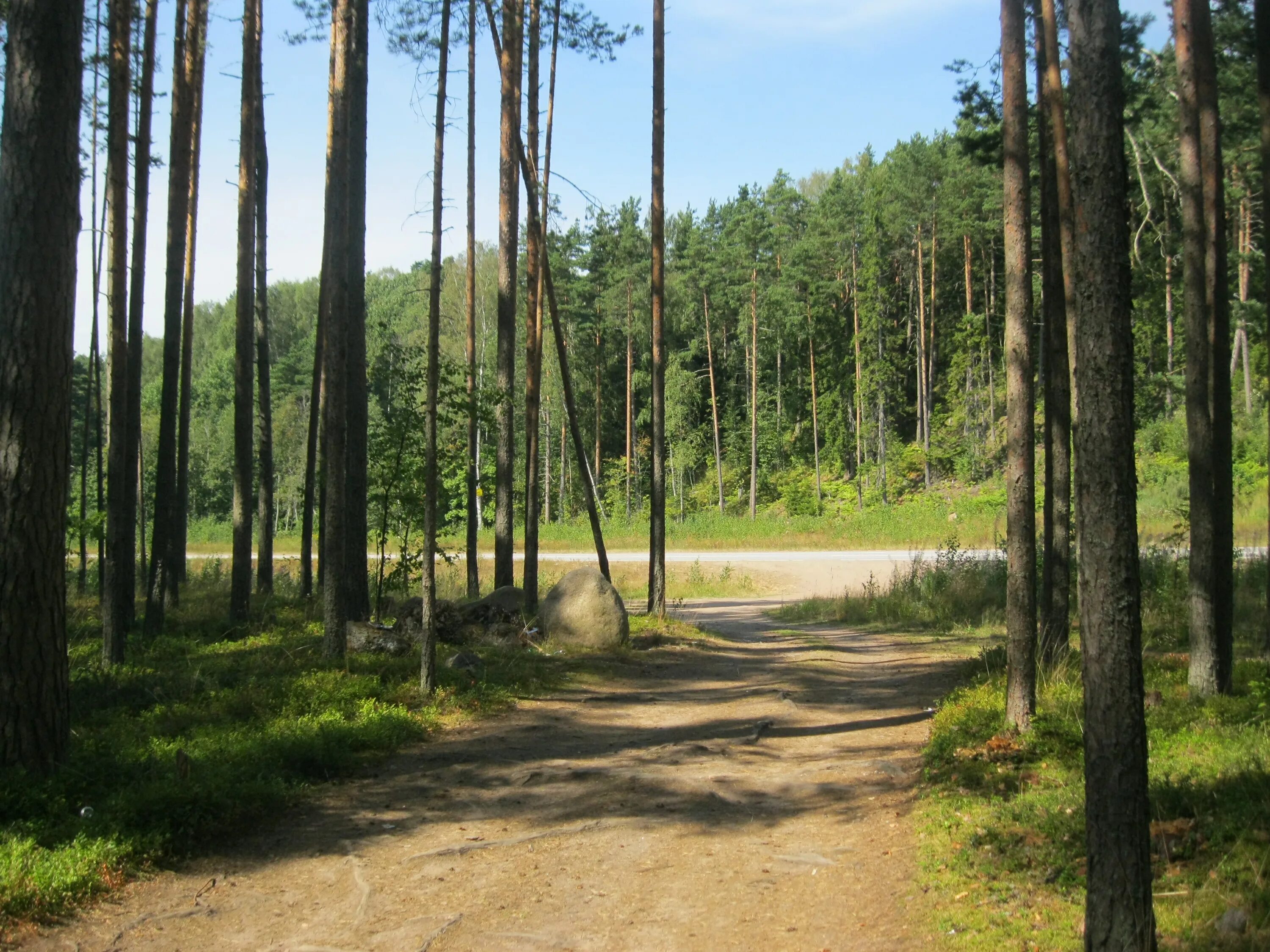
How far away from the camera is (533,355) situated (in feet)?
60.2

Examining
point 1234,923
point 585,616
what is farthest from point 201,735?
point 1234,923

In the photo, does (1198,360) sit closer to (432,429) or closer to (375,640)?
(432,429)

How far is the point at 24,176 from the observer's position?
23.2 feet

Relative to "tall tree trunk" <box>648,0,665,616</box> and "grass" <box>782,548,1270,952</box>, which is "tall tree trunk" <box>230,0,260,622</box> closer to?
"tall tree trunk" <box>648,0,665,616</box>

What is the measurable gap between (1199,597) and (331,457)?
28.1 feet

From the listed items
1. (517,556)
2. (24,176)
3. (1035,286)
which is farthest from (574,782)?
(1035,286)

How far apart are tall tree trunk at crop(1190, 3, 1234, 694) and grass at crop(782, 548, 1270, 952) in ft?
1.03

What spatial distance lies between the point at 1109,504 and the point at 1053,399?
23.1 ft

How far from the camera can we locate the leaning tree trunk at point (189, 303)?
17828mm

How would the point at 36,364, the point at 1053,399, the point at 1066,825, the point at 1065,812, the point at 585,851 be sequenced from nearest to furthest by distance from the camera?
the point at 1066,825 < the point at 1065,812 < the point at 585,851 < the point at 36,364 < the point at 1053,399

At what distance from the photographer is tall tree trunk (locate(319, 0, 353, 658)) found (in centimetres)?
1141

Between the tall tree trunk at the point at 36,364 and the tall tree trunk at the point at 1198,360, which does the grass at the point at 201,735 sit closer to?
the tall tree trunk at the point at 36,364

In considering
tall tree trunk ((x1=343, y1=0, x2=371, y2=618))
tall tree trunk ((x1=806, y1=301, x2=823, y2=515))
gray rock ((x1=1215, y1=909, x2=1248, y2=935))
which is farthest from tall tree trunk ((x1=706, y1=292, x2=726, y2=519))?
gray rock ((x1=1215, y1=909, x2=1248, y2=935))

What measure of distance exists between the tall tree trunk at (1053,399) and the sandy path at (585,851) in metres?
1.80
